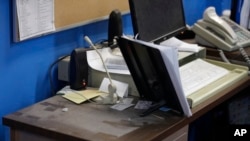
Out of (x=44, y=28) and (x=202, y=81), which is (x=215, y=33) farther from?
(x=44, y=28)

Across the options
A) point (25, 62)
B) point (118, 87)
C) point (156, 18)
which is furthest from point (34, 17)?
point (156, 18)

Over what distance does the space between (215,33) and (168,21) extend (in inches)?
14.9

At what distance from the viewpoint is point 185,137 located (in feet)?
6.11

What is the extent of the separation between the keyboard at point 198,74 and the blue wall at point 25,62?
1.76 ft

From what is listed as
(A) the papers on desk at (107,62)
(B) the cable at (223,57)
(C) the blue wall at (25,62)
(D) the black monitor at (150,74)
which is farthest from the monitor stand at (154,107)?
(B) the cable at (223,57)

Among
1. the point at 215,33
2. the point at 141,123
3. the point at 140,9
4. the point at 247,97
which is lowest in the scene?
the point at 247,97

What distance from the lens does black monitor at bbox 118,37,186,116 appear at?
169 cm

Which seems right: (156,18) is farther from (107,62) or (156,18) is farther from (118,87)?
(118,87)

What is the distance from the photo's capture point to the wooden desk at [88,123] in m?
1.60

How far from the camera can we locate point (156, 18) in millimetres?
2195

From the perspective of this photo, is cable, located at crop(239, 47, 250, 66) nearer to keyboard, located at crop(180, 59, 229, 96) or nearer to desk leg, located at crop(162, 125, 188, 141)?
keyboard, located at crop(180, 59, 229, 96)

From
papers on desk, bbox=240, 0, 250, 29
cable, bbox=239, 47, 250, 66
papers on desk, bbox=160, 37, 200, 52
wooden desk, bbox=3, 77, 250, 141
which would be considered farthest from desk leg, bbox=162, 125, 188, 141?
papers on desk, bbox=240, 0, 250, 29

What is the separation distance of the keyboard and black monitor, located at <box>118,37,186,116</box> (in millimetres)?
151

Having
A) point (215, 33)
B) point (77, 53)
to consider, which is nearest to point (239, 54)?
point (215, 33)
